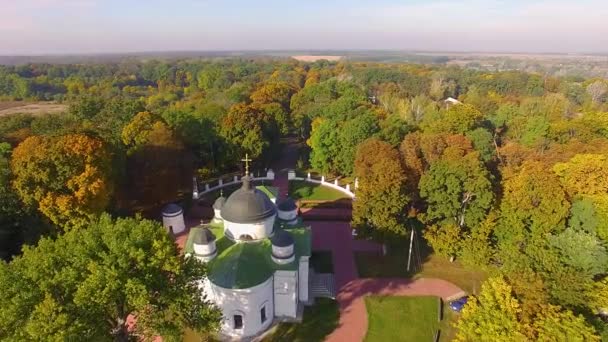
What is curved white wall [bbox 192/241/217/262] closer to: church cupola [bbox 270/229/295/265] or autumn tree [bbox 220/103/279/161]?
church cupola [bbox 270/229/295/265]

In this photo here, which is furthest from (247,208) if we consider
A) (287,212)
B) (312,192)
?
(312,192)

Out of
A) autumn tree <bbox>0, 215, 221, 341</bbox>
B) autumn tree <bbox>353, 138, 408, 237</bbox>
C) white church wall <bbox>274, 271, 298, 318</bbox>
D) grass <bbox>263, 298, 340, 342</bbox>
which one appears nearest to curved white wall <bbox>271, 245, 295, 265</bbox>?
white church wall <bbox>274, 271, 298, 318</bbox>

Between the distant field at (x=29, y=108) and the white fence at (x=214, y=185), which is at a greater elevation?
the distant field at (x=29, y=108)

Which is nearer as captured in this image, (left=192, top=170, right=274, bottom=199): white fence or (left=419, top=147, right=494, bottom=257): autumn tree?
(left=419, top=147, right=494, bottom=257): autumn tree

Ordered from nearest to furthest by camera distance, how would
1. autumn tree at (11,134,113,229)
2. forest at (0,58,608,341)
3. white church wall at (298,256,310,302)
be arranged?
forest at (0,58,608,341) < white church wall at (298,256,310,302) < autumn tree at (11,134,113,229)

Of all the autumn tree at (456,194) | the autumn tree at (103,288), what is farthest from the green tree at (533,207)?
the autumn tree at (103,288)

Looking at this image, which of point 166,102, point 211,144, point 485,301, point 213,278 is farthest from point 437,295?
point 166,102

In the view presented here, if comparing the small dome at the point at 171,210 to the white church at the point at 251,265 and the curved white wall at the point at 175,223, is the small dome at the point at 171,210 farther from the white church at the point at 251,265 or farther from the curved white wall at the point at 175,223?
the white church at the point at 251,265
